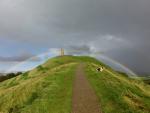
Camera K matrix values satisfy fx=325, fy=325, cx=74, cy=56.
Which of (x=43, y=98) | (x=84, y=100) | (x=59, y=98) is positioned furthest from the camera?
(x=43, y=98)

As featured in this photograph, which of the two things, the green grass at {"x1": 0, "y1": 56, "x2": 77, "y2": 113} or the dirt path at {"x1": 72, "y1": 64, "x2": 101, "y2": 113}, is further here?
the green grass at {"x1": 0, "y1": 56, "x2": 77, "y2": 113}

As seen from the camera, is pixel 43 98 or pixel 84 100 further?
pixel 43 98

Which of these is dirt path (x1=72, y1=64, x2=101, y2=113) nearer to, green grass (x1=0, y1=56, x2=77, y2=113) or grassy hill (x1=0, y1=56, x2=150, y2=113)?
grassy hill (x1=0, y1=56, x2=150, y2=113)

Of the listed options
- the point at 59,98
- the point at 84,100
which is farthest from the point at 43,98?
the point at 84,100

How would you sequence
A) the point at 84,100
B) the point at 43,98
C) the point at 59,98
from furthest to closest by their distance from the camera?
1. the point at 43,98
2. the point at 59,98
3. the point at 84,100

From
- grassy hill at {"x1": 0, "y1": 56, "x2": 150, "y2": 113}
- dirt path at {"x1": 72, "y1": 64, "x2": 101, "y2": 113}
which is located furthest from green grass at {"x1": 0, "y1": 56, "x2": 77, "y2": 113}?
dirt path at {"x1": 72, "y1": 64, "x2": 101, "y2": 113}

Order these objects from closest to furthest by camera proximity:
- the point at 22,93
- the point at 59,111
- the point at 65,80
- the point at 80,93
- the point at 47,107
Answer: the point at 59,111 → the point at 47,107 → the point at 80,93 → the point at 22,93 → the point at 65,80

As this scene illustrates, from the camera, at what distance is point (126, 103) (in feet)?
112

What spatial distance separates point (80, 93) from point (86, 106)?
20.3 ft

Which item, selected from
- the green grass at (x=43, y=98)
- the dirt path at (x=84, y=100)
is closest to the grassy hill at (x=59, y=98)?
the green grass at (x=43, y=98)

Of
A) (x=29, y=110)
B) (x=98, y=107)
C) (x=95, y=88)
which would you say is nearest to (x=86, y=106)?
(x=98, y=107)

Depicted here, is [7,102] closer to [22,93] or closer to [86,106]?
[22,93]

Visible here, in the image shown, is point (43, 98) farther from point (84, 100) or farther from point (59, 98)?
point (84, 100)

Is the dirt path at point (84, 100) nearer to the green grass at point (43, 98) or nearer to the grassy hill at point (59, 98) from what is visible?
the grassy hill at point (59, 98)
